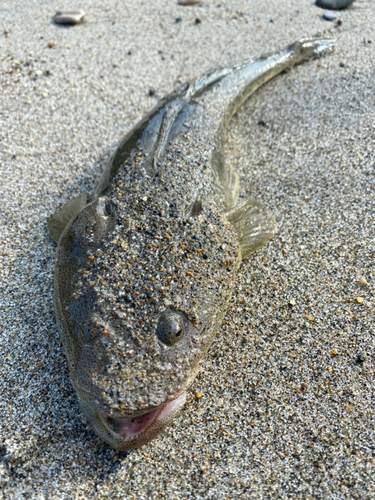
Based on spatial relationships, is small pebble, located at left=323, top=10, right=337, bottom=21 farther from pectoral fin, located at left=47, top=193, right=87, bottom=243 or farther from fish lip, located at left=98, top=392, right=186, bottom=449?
fish lip, located at left=98, top=392, right=186, bottom=449

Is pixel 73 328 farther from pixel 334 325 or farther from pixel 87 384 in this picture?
pixel 334 325

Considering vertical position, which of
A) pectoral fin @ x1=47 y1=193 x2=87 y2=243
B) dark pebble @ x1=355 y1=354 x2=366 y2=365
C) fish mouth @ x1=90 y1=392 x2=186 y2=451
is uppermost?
pectoral fin @ x1=47 y1=193 x2=87 y2=243

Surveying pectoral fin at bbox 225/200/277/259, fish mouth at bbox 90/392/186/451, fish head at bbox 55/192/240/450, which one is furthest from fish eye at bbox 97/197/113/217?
fish mouth at bbox 90/392/186/451

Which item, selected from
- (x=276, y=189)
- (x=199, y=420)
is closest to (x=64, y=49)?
(x=276, y=189)

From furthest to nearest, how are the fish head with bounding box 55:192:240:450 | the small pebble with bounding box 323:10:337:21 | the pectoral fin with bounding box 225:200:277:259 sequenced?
1. the small pebble with bounding box 323:10:337:21
2. the pectoral fin with bounding box 225:200:277:259
3. the fish head with bounding box 55:192:240:450

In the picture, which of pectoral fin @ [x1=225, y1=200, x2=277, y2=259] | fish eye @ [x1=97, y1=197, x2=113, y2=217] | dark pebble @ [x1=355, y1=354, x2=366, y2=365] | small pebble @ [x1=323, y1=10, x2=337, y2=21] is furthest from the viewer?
small pebble @ [x1=323, y1=10, x2=337, y2=21]

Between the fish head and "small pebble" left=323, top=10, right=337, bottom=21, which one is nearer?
the fish head

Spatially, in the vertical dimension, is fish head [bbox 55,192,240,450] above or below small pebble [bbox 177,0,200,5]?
below

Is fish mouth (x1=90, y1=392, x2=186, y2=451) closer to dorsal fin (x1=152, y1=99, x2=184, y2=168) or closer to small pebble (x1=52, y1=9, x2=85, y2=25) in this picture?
dorsal fin (x1=152, y1=99, x2=184, y2=168)

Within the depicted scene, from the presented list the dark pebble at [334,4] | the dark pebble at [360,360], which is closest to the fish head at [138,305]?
the dark pebble at [360,360]
